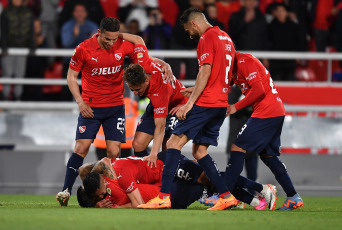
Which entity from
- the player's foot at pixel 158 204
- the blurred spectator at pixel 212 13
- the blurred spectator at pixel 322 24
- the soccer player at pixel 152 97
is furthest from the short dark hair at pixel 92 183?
the blurred spectator at pixel 322 24

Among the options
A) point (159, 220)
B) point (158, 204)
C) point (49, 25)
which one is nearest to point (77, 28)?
point (49, 25)

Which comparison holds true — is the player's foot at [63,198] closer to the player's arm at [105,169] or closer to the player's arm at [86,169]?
the player's arm at [86,169]

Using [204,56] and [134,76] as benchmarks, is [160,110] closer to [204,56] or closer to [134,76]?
[134,76]

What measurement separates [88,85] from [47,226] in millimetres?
3615

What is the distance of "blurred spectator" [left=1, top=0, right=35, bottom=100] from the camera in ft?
41.5

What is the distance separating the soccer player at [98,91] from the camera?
28.6ft

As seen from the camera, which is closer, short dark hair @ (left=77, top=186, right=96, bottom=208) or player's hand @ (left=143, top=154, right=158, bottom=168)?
short dark hair @ (left=77, top=186, right=96, bottom=208)

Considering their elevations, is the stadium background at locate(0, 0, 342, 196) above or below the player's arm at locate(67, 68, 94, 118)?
below

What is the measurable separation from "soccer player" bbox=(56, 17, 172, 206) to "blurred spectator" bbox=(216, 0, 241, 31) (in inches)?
198

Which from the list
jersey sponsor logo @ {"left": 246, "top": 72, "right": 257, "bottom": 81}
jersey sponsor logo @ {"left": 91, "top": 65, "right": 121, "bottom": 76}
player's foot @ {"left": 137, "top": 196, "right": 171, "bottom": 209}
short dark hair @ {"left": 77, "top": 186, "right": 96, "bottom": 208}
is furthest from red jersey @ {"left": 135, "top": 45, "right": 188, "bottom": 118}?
short dark hair @ {"left": 77, "top": 186, "right": 96, "bottom": 208}

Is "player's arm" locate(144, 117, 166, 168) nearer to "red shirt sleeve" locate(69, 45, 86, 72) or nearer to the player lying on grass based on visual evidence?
the player lying on grass

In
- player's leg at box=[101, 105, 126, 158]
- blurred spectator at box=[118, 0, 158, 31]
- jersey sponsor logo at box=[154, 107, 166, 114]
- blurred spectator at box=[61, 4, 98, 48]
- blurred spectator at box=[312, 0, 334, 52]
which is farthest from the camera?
blurred spectator at box=[312, 0, 334, 52]

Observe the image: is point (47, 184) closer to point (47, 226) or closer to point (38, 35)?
point (38, 35)

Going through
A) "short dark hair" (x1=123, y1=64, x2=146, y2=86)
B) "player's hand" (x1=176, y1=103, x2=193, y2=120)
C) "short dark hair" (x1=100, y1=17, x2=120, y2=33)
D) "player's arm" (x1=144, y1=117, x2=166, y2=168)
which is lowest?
"player's arm" (x1=144, y1=117, x2=166, y2=168)
